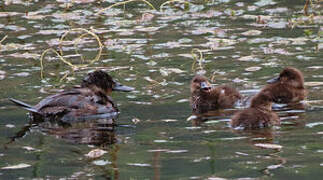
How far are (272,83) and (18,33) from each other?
15.4ft

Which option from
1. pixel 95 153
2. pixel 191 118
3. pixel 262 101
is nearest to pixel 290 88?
pixel 262 101

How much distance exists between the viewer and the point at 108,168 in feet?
20.9

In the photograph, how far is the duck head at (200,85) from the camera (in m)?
8.74

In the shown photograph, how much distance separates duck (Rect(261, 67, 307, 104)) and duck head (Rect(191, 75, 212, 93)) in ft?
1.93

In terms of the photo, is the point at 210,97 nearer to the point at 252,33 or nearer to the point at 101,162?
the point at 101,162

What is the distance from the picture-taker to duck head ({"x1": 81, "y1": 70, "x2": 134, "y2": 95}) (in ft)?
29.3

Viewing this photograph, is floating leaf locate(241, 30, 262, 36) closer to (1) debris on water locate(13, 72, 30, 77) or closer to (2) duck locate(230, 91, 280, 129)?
(1) debris on water locate(13, 72, 30, 77)

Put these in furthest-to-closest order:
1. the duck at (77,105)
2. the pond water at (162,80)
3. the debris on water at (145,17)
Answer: the debris on water at (145,17), the duck at (77,105), the pond water at (162,80)

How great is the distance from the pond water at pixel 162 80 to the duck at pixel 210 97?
14 cm

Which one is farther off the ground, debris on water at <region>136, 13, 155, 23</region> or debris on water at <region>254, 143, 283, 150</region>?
debris on water at <region>136, 13, 155, 23</region>

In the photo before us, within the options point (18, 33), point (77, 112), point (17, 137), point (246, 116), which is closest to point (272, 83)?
point (246, 116)

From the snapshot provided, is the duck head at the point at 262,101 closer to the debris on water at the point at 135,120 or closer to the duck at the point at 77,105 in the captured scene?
the debris on water at the point at 135,120

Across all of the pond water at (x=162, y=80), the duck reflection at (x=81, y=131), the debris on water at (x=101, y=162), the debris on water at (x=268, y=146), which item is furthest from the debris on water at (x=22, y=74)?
the debris on water at (x=268, y=146)

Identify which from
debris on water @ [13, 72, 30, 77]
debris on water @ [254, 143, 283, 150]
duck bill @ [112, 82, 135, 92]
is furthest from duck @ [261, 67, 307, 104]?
debris on water @ [13, 72, 30, 77]
